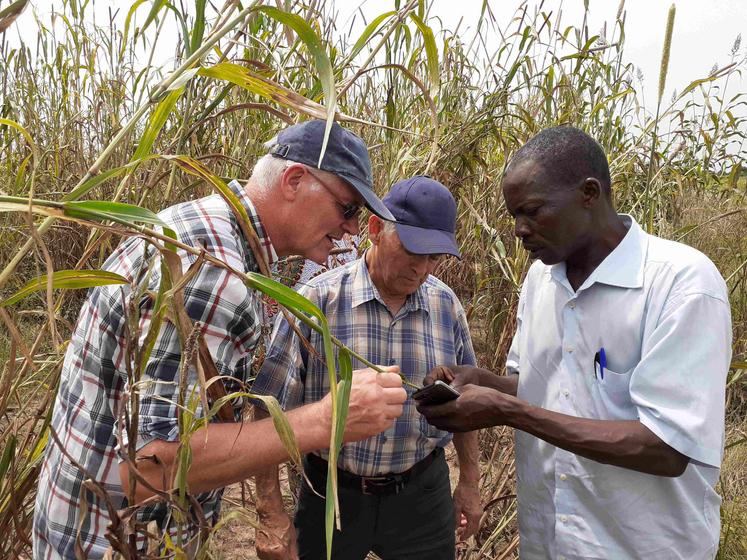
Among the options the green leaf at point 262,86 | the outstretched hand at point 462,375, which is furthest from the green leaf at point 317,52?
the outstretched hand at point 462,375

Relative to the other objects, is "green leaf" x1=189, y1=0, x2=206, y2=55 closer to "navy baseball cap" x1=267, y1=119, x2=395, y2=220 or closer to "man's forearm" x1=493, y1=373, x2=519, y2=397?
"navy baseball cap" x1=267, y1=119, x2=395, y2=220

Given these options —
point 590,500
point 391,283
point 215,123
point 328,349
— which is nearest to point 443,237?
point 391,283

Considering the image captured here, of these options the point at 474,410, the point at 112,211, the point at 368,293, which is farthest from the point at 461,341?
the point at 112,211

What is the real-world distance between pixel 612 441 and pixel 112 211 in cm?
112

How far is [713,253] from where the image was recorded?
3.71 meters

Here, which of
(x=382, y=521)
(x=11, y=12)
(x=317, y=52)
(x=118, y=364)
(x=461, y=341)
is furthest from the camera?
(x=461, y=341)

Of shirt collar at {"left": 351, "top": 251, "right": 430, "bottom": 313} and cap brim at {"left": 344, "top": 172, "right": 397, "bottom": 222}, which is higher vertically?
cap brim at {"left": 344, "top": 172, "right": 397, "bottom": 222}

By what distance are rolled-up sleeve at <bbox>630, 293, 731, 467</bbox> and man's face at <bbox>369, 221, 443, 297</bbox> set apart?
769 mm

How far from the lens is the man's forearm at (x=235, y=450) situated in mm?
1215

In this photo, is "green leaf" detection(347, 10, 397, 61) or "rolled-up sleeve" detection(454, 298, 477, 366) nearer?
"green leaf" detection(347, 10, 397, 61)

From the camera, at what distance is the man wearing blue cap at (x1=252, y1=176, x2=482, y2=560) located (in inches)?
79.7

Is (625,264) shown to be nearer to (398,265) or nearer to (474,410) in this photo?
(474,410)

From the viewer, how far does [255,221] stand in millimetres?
1428

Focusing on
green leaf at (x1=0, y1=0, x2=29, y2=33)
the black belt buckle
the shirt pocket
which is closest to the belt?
the black belt buckle
